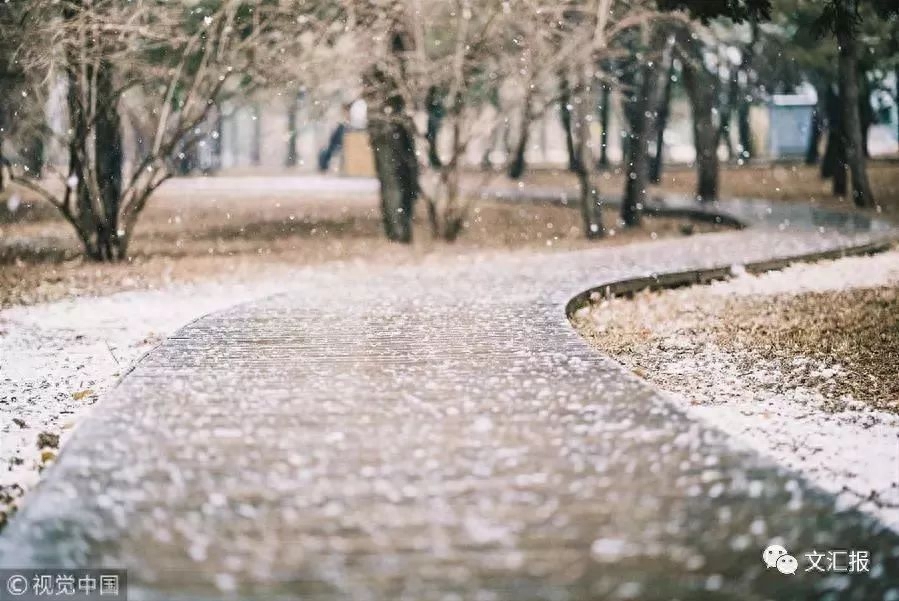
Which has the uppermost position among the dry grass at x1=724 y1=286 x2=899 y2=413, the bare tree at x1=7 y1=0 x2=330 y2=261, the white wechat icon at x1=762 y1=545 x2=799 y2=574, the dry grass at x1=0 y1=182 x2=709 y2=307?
the bare tree at x1=7 y1=0 x2=330 y2=261

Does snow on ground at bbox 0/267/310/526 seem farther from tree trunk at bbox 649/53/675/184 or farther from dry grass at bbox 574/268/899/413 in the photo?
tree trunk at bbox 649/53/675/184

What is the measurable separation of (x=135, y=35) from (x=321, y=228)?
9.24 meters

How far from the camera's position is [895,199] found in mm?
25688

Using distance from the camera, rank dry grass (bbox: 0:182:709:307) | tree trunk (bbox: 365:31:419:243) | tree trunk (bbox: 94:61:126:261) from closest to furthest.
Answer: dry grass (bbox: 0:182:709:307) < tree trunk (bbox: 94:61:126:261) < tree trunk (bbox: 365:31:419:243)

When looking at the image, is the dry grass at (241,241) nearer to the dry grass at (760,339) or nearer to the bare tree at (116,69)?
the bare tree at (116,69)

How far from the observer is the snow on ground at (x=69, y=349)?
21.9 ft

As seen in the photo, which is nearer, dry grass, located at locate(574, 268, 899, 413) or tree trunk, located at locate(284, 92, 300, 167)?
dry grass, located at locate(574, 268, 899, 413)

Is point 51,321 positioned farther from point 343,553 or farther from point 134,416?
point 343,553

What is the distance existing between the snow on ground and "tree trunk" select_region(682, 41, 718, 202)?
12.9 metres

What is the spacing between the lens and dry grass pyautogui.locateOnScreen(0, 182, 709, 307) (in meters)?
14.9

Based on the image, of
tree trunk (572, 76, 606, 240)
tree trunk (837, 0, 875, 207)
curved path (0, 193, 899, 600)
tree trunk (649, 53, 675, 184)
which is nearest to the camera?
curved path (0, 193, 899, 600)

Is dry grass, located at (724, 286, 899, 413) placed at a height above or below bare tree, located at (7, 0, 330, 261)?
below

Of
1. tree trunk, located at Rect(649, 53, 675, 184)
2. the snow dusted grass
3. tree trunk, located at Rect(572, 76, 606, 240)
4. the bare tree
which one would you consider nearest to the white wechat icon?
the snow dusted grass

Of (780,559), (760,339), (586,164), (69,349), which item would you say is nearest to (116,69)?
(69,349)
